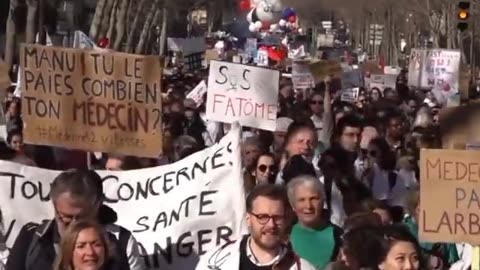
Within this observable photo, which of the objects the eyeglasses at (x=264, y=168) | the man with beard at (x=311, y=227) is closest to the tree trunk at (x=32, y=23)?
the eyeglasses at (x=264, y=168)

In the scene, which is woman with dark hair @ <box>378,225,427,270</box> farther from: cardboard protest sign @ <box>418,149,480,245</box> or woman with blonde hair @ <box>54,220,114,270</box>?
woman with blonde hair @ <box>54,220,114,270</box>

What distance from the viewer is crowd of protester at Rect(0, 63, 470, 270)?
6.23 meters

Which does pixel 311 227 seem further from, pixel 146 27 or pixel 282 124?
pixel 146 27

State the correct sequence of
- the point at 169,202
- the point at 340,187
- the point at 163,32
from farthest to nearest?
the point at 163,32, the point at 340,187, the point at 169,202

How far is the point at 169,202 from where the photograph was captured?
7.87 m

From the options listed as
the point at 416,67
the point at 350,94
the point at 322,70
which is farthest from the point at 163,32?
the point at 322,70

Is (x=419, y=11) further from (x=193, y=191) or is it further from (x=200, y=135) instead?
(x=193, y=191)

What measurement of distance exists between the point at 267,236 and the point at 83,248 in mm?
823

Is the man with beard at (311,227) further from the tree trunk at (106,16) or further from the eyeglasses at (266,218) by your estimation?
the tree trunk at (106,16)

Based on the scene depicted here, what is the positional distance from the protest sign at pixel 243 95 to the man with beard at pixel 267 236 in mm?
4548

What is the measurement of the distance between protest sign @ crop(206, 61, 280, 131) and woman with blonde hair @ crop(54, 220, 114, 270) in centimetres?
503

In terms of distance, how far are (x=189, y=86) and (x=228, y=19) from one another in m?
68.3

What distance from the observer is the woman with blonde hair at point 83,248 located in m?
6.17

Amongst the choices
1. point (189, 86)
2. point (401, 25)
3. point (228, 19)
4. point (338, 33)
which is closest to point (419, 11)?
point (401, 25)
